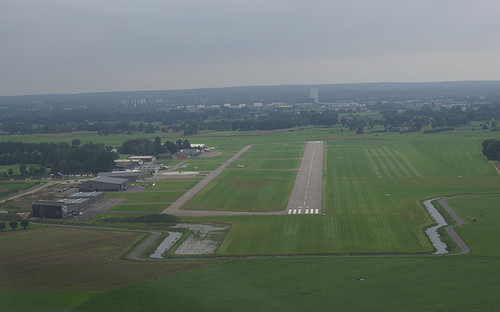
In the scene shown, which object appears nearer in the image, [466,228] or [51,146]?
[466,228]

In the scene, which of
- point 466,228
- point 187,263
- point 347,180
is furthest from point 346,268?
point 347,180

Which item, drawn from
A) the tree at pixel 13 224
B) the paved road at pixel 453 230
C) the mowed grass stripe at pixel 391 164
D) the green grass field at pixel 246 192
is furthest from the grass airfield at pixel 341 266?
the mowed grass stripe at pixel 391 164

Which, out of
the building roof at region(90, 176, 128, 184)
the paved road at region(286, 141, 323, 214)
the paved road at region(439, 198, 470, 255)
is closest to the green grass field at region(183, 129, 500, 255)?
the paved road at region(286, 141, 323, 214)

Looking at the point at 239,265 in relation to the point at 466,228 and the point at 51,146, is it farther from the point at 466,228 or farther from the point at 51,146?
the point at 51,146

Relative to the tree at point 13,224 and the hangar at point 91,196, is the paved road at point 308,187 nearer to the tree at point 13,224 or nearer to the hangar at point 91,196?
the hangar at point 91,196

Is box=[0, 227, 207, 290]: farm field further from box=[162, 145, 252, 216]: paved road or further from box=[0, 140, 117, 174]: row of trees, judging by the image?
box=[0, 140, 117, 174]: row of trees
